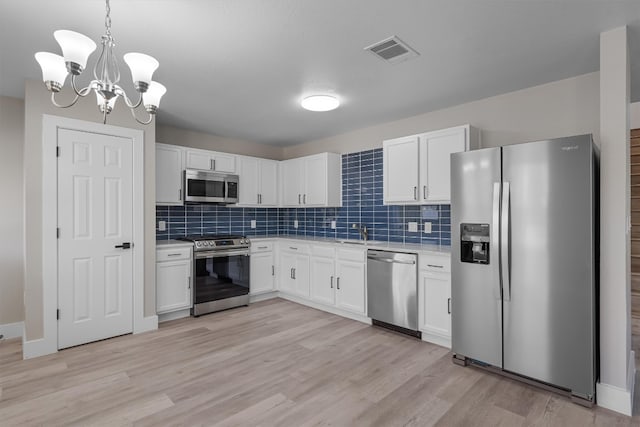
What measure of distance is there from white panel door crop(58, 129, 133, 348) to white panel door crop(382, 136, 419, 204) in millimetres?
2871

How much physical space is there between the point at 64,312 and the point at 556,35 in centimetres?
464

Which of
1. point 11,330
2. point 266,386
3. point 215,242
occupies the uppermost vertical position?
point 215,242

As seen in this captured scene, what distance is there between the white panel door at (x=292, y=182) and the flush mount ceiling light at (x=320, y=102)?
176 cm

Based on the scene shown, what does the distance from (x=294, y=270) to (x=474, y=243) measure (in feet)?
8.87

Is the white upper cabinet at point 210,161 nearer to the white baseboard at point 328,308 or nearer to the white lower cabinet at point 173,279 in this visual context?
the white lower cabinet at point 173,279

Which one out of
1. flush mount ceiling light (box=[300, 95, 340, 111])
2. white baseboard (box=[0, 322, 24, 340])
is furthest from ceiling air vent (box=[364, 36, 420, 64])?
white baseboard (box=[0, 322, 24, 340])

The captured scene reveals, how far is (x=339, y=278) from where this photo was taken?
4148 millimetres

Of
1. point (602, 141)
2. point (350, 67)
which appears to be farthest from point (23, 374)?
point (602, 141)

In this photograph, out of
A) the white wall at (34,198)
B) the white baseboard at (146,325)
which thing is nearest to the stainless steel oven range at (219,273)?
the white baseboard at (146,325)

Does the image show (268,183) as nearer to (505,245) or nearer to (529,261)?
(505,245)

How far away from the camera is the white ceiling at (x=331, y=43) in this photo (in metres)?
1.93

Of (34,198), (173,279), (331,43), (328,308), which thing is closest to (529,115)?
(331,43)

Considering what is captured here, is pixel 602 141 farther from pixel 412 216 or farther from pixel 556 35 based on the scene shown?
pixel 412 216

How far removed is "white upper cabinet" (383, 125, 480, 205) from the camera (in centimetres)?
336
